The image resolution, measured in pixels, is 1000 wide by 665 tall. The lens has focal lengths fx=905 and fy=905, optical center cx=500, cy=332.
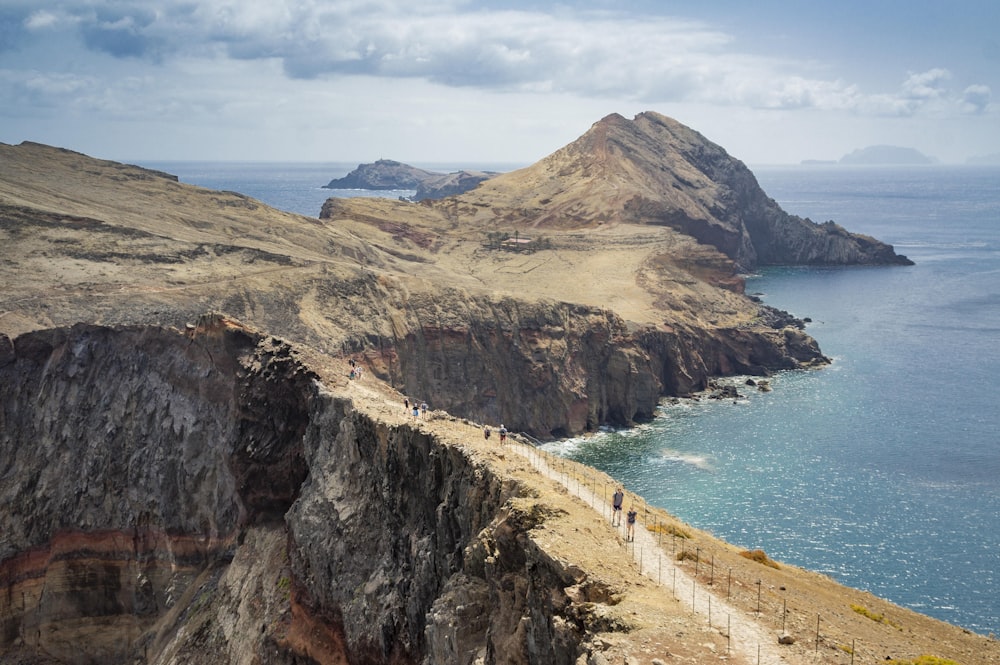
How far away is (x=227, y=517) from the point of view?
2395 inches

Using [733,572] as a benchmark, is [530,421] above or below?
below

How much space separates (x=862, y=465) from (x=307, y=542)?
215 ft

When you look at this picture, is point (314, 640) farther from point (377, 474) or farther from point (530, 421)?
point (530, 421)

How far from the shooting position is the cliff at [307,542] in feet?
99.8

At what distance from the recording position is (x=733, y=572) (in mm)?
34000

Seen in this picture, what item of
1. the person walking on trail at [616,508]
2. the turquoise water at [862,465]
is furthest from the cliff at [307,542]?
the turquoise water at [862,465]

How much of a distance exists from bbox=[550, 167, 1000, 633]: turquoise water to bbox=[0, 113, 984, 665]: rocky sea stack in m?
11.4

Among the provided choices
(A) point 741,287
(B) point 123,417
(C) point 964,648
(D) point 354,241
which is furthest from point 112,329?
(A) point 741,287

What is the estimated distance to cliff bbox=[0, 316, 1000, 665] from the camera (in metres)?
30.4

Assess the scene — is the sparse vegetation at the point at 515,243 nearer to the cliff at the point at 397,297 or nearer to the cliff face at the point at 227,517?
the cliff at the point at 397,297

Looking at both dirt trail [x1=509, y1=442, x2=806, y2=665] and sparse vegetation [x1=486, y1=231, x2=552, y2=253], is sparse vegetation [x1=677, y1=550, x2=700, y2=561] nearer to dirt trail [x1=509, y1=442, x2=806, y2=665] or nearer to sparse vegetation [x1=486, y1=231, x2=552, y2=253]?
dirt trail [x1=509, y1=442, x2=806, y2=665]

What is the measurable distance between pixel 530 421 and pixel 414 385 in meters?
16.2

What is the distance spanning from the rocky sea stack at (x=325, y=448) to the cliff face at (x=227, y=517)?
0.17 m

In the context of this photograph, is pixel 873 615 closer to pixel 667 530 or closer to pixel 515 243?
pixel 667 530
